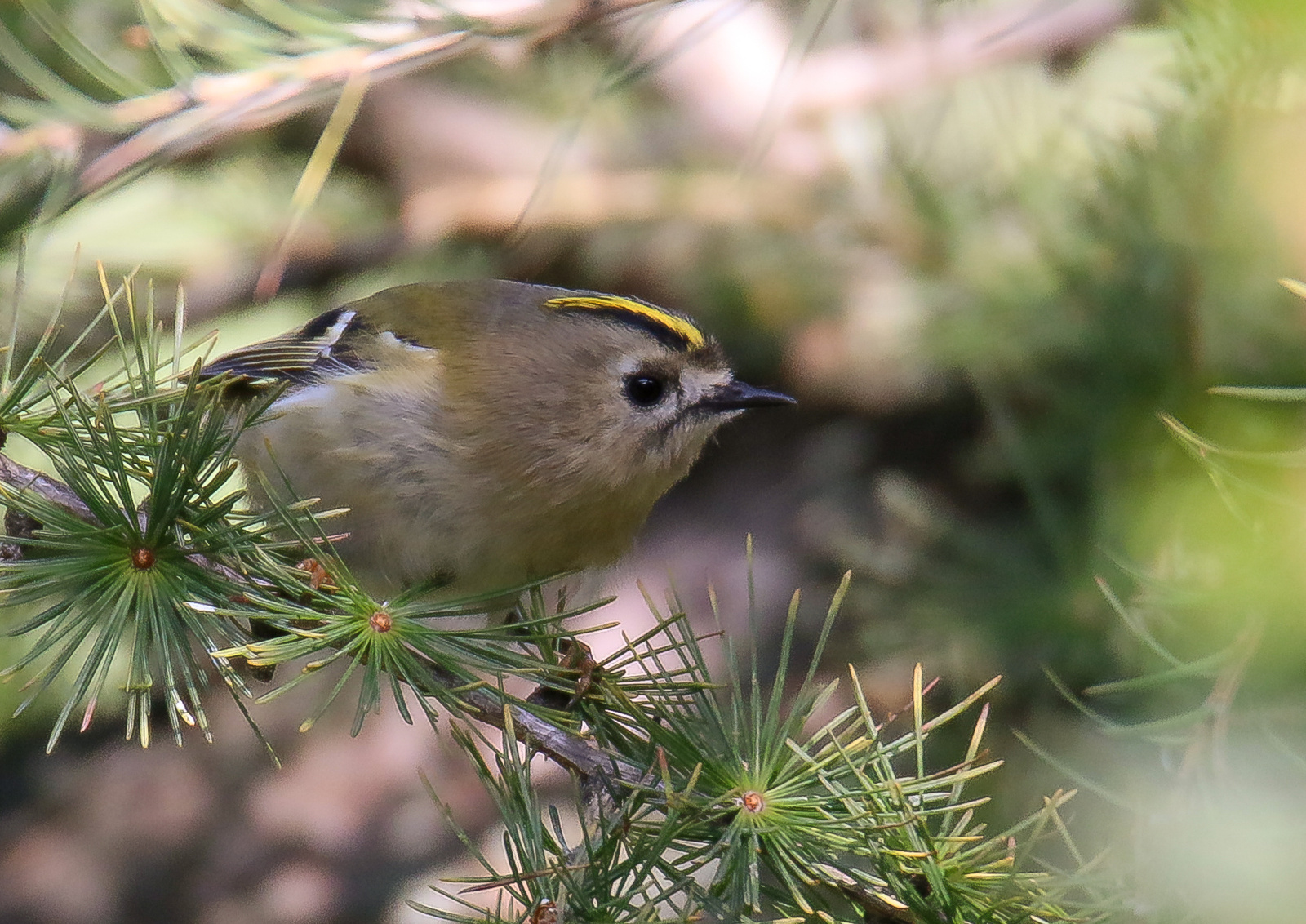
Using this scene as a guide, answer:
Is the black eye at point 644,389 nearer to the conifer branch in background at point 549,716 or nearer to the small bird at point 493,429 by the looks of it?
the small bird at point 493,429

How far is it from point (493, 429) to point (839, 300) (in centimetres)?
105

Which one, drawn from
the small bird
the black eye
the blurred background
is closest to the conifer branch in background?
the blurred background

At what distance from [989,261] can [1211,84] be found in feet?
1.80

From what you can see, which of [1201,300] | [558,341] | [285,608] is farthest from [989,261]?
[285,608]

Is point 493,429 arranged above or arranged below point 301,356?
below

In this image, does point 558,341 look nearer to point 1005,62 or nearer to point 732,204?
point 732,204

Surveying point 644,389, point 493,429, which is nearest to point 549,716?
point 493,429

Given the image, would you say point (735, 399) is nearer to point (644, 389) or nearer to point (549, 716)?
point (644, 389)

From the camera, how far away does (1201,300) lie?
1.51 m

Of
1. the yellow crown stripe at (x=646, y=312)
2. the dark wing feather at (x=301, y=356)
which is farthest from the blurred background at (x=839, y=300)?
the dark wing feather at (x=301, y=356)

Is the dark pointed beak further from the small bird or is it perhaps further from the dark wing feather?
the dark wing feather

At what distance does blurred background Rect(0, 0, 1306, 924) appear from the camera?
1.07 m

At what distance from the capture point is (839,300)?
7.09 ft

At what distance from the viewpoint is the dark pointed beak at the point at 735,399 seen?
1.40 m
